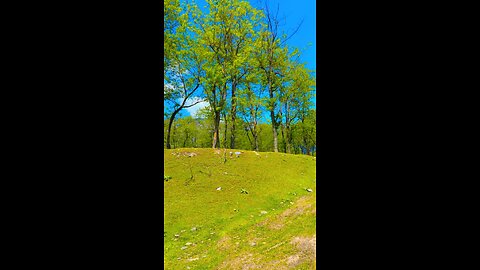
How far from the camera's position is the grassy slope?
4125 millimetres

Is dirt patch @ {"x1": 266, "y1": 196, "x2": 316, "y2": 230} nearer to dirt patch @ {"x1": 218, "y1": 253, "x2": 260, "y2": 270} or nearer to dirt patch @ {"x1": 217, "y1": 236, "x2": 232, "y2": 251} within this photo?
dirt patch @ {"x1": 217, "y1": 236, "x2": 232, "y2": 251}

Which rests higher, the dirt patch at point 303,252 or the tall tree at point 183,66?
the tall tree at point 183,66

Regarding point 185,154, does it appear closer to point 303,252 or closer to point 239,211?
point 239,211

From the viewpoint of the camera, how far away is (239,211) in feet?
20.0

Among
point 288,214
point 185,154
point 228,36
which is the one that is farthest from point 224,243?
point 228,36

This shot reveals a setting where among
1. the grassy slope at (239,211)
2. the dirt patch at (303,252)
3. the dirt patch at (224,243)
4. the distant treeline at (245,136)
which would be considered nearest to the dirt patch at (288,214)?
the grassy slope at (239,211)

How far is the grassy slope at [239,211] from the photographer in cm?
412

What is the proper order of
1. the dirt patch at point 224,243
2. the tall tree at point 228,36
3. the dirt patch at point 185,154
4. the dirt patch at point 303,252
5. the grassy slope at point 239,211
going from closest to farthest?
the dirt patch at point 303,252 < the grassy slope at point 239,211 < the dirt patch at point 224,243 < the dirt patch at point 185,154 < the tall tree at point 228,36

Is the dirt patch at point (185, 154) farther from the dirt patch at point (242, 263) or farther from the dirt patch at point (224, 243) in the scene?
the dirt patch at point (242, 263)

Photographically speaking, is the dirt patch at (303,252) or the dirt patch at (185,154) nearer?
the dirt patch at (303,252)
